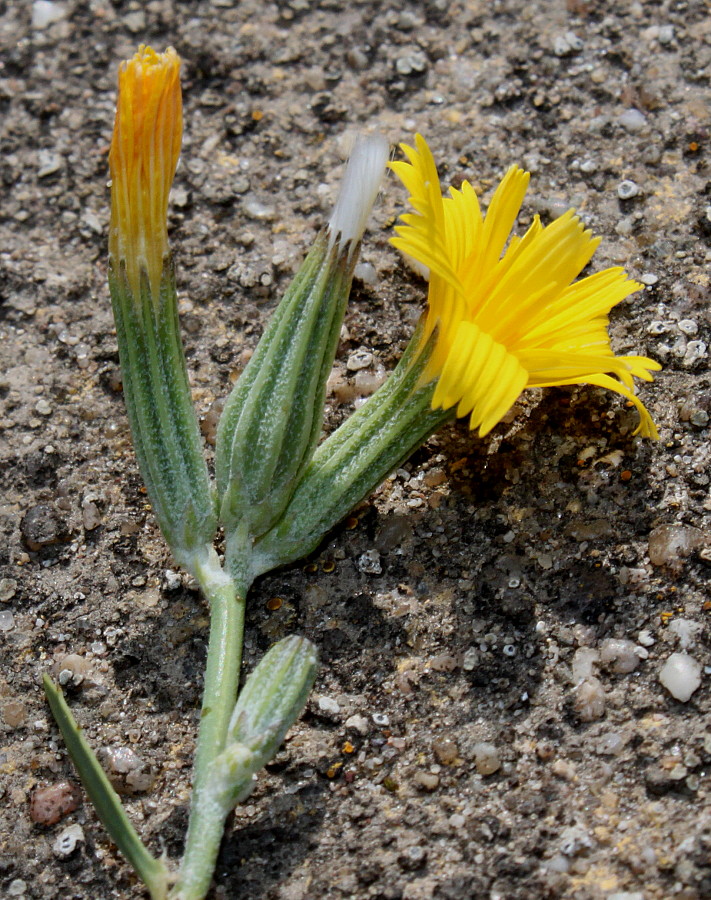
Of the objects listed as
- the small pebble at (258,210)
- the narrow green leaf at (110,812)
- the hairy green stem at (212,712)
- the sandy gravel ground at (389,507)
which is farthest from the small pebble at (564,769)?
the small pebble at (258,210)

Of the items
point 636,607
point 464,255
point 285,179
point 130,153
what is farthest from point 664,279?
point 130,153

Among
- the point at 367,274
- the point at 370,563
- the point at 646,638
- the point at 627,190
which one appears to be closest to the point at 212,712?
the point at 370,563

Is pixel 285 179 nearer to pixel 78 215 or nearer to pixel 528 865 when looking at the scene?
pixel 78 215

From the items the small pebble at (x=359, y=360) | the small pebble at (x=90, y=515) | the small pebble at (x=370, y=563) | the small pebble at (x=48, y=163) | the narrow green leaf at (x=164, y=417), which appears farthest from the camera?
the small pebble at (x=48, y=163)

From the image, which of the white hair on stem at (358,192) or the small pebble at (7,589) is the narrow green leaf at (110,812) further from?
the white hair on stem at (358,192)

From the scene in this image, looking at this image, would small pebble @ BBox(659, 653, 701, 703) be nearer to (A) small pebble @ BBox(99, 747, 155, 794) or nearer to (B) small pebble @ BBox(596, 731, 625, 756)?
(B) small pebble @ BBox(596, 731, 625, 756)

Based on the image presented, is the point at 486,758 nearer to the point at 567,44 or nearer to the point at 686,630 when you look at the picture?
the point at 686,630

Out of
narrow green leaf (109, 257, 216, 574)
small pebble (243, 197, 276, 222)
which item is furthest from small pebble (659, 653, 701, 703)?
small pebble (243, 197, 276, 222)
